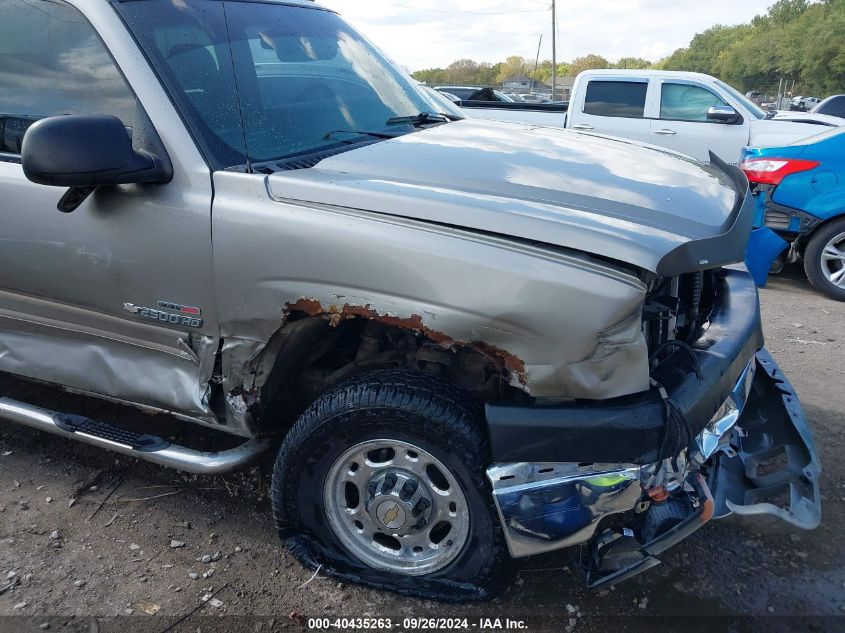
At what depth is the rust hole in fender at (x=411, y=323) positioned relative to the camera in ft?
6.85

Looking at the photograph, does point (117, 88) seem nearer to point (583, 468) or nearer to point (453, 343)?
point (453, 343)

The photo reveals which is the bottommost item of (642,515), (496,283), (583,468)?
(642,515)

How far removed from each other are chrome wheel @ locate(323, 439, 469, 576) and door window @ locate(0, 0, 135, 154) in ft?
4.92

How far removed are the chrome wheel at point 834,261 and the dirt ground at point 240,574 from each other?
3.17 metres

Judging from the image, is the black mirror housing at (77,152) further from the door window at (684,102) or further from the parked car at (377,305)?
the door window at (684,102)

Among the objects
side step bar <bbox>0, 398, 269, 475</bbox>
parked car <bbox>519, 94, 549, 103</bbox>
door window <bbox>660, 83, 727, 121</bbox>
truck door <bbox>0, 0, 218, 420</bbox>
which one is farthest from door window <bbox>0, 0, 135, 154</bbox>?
parked car <bbox>519, 94, 549, 103</bbox>

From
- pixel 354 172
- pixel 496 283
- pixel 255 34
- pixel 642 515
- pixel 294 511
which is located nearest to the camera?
pixel 496 283

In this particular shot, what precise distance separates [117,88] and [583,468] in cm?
209

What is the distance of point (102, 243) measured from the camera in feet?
8.23

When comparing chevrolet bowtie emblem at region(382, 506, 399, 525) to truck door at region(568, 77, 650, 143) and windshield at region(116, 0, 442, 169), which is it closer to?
windshield at region(116, 0, 442, 169)

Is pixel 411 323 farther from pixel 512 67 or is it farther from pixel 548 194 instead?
pixel 512 67

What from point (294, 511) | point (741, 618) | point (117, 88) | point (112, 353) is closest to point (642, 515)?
point (741, 618)

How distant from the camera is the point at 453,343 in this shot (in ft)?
7.02

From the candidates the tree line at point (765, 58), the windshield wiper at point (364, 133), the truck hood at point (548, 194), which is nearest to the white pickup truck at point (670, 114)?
the windshield wiper at point (364, 133)
